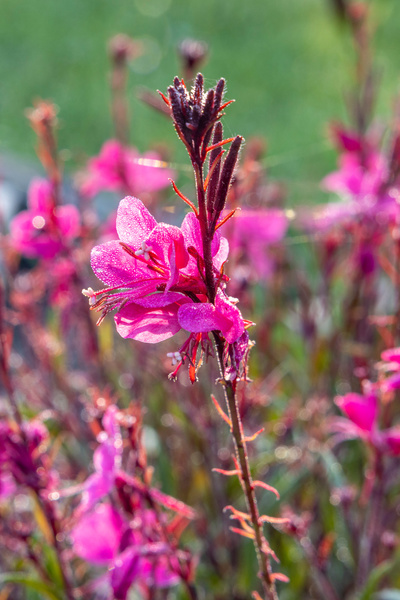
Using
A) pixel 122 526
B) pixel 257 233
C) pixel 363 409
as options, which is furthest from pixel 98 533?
pixel 257 233

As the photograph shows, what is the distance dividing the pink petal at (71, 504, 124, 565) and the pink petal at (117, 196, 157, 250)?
1.21ft

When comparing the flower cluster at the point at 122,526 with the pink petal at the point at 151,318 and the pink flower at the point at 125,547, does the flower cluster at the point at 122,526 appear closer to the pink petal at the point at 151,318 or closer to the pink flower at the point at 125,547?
the pink flower at the point at 125,547

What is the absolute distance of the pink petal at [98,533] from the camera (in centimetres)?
72

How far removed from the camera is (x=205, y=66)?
4.01m

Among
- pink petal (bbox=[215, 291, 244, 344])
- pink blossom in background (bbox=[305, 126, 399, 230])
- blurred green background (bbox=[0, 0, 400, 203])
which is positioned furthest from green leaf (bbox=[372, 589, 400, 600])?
blurred green background (bbox=[0, 0, 400, 203])

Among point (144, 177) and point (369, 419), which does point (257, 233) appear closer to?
point (144, 177)

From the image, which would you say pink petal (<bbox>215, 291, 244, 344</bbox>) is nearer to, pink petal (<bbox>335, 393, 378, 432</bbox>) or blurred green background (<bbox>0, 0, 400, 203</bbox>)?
pink petal (<bbox>335, 393, 378, 432</bbox>)

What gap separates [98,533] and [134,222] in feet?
1.34

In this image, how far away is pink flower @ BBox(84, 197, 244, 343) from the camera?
17.7 inches

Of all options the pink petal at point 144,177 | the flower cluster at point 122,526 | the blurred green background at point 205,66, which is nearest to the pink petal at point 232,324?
the flower cluster at point 122,526

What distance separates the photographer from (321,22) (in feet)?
15.5

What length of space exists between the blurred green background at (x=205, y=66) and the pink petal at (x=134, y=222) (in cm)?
282

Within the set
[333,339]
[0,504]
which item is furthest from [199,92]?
[333,339]

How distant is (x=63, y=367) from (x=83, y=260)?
0.32 metres
